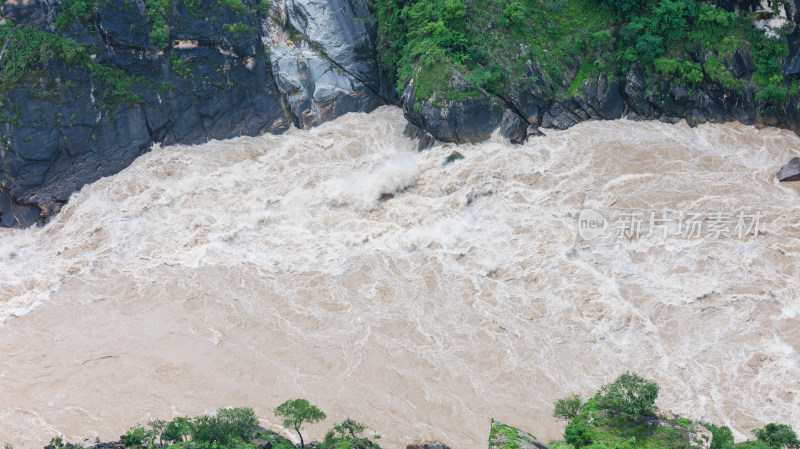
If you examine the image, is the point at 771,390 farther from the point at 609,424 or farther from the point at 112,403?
the point at 112,403

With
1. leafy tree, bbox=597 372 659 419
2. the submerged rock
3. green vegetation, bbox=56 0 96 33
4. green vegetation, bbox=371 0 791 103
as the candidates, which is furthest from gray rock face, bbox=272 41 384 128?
leafy tree, bbox=597 372 659 419

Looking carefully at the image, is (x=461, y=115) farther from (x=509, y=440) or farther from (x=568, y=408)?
(x=509, y=440)

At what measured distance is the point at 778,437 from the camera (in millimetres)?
16375

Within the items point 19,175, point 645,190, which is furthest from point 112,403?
point 645,190

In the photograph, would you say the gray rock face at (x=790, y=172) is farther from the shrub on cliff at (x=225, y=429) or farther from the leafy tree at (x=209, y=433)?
the leafy tree at (x=209, y=433)

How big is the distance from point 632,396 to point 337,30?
74.2ft

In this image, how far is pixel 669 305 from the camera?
22.3m

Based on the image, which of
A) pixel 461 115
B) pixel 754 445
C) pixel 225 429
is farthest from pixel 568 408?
pixel 461 115

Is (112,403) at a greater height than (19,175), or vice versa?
(19,175)

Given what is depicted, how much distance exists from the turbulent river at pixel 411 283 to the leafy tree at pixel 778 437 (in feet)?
6.64

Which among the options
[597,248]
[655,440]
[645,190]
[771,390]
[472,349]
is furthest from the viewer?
[645,190]

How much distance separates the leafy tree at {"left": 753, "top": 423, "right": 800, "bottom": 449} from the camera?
1630 cm

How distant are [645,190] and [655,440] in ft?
44.4

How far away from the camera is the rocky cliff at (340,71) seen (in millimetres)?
28531
